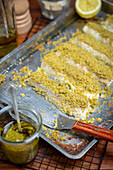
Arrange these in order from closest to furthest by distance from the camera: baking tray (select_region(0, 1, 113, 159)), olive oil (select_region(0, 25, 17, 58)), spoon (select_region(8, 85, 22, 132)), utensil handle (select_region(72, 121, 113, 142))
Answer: spoon (select_region(8, 85, 22, 132)) → utensil handle (select_region(72, 121, 113, 142)) → baking tray (select_region(0, 1, 113, 159)) → olive oil (select_region(0, 25, 17, 58))

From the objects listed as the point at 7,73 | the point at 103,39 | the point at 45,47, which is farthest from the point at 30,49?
the point at 103,39

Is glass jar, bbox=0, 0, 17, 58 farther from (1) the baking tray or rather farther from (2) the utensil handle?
(2) the utensil handle

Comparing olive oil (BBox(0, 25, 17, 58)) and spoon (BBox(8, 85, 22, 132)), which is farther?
olive oil (BBox(0, 25, 17, 58))

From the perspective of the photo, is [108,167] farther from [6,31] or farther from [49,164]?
[6,31]

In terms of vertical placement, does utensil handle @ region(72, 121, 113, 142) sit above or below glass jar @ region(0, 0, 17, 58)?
below

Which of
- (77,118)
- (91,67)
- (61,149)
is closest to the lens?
(61,149)

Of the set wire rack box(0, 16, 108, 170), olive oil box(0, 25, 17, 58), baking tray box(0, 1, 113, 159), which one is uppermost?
olive oil box(0, 25, 17, 58)

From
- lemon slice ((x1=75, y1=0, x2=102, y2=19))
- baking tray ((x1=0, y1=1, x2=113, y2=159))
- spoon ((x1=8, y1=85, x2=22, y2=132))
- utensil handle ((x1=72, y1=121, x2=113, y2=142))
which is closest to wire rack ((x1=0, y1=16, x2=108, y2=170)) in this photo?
baking tray ((x1=0, y1=1, x2=113, y2=159))
